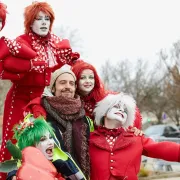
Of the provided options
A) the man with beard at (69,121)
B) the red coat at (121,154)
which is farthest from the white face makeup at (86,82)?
the red coat at (121,154)

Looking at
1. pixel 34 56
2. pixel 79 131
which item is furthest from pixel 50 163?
pixel 34 56

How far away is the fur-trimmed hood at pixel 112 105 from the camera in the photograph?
13.0 feet

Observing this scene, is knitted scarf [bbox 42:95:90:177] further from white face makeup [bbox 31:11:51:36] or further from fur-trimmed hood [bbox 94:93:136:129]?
white face makeup [bbox 31:11:51:36]

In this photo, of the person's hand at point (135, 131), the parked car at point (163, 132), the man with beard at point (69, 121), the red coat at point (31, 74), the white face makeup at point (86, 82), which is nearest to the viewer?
the man with beard at point (69, 121)

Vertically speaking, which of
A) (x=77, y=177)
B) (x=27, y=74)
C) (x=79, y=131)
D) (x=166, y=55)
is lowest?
(x=77, y=177)

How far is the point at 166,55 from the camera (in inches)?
1230

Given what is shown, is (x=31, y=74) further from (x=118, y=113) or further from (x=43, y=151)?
(x=43, y=151)

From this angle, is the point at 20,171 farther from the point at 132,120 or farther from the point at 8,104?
the point at 8,104

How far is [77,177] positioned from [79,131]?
15.2 inches

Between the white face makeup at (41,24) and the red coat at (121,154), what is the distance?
1292 mm

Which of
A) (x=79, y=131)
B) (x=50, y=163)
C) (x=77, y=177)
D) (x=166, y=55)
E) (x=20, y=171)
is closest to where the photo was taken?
(x=20, y=171)

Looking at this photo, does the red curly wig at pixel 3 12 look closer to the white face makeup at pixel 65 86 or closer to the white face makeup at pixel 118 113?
the white face makeup at pixel 65 86

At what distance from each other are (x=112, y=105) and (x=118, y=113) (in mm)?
83

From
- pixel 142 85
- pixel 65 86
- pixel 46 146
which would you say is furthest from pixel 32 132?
pixel 142 85
